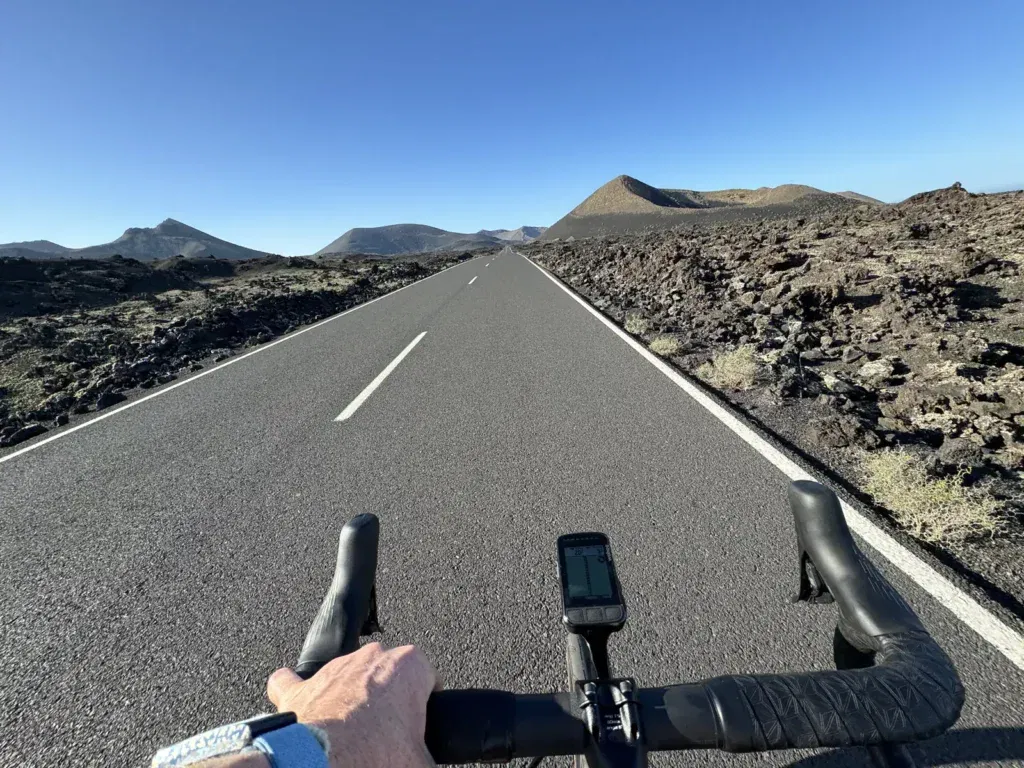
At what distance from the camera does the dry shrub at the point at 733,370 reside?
5.59 meters

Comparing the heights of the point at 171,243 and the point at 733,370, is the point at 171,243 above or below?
above

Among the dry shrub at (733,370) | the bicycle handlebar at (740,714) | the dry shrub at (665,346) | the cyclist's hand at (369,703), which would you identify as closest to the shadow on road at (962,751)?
the bicycle handlebar at (740,714)

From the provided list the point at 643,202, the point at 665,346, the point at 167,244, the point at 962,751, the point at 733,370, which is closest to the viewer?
the point at 962,751

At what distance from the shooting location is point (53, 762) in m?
1.88

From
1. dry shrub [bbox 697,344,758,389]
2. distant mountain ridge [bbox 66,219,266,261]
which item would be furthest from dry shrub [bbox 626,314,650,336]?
distant mountain ridge [bbox 66,219,266,261]

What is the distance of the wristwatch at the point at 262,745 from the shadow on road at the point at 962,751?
1660 millimetres

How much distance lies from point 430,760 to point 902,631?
4.08 ft

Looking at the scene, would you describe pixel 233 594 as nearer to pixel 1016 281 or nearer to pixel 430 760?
pixel 430 760

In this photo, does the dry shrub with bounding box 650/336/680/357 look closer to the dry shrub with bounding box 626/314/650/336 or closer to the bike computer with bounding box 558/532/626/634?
the dry shrub with bounding box 626/314/650/336

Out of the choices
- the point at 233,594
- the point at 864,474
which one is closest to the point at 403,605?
the point at 233,594

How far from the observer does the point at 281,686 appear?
1.17 m

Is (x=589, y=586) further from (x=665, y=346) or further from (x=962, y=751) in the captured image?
(x=665, y=346)

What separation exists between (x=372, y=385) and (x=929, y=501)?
5.69 m

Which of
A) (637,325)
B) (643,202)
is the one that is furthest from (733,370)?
(643,202)
